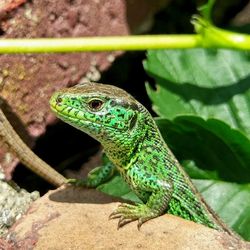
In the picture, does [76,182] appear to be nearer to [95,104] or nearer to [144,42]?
[95,104]

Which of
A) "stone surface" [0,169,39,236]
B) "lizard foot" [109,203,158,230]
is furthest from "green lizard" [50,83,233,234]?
"stone surface" [0,169,39,236]

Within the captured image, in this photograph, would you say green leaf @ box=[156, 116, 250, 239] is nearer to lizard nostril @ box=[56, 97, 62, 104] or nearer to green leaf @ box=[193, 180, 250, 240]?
green leaf @ box=[193, 180, 250, 240]

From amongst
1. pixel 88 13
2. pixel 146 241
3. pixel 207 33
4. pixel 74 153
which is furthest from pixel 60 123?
pixel 207 33

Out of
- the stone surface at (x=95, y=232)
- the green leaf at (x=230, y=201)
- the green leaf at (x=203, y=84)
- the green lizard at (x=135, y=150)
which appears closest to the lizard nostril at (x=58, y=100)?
the green lizard at (x=135, y=150)

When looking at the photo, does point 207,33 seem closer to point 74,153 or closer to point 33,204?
point 33,204

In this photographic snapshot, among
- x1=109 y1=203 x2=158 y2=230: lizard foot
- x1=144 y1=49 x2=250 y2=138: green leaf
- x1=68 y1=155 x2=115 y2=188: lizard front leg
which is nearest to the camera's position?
x1=109 y1=203 x2=158 y2=230: lizard foot

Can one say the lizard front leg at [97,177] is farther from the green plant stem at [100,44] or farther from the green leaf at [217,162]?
the green plant stem at [100,44]
